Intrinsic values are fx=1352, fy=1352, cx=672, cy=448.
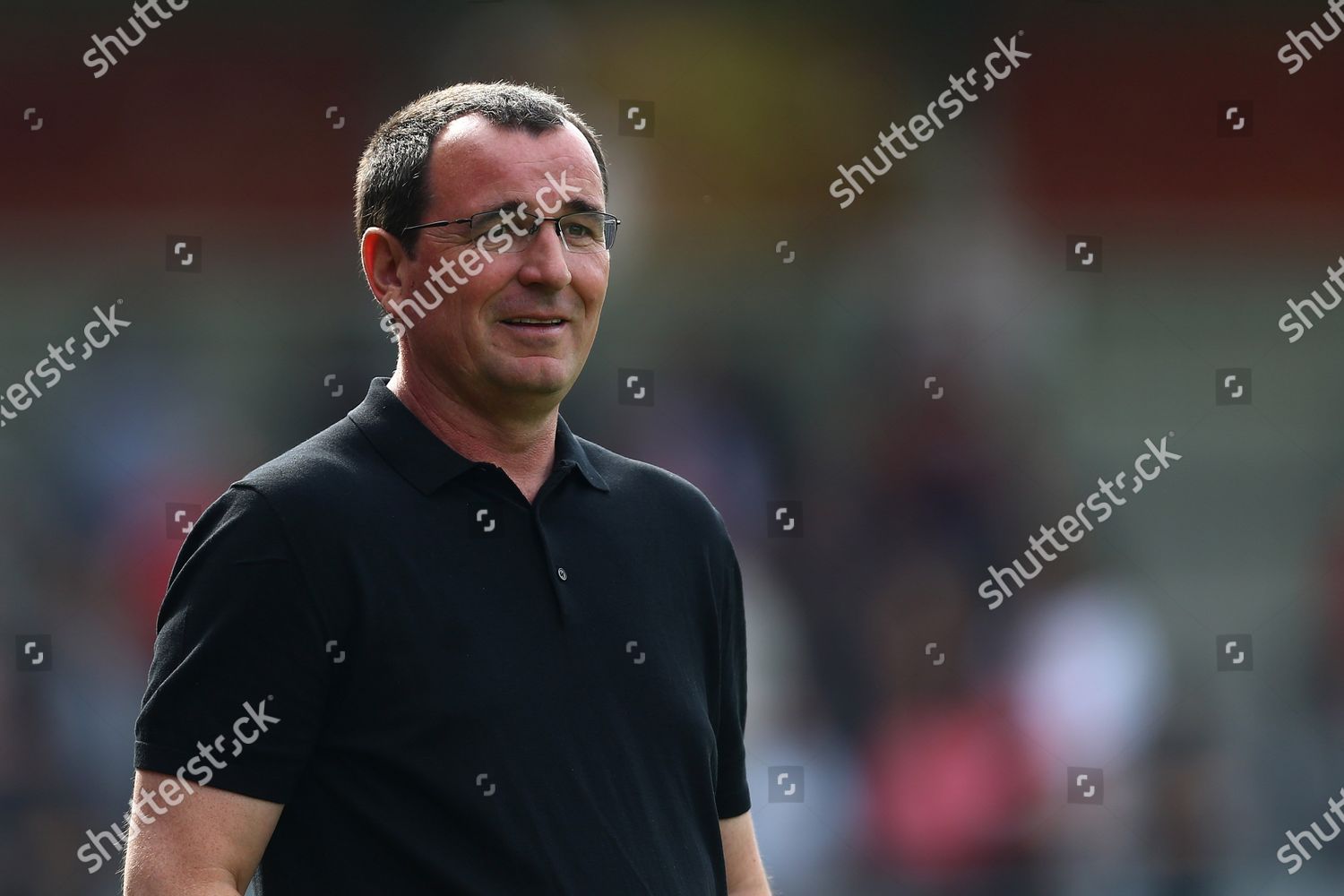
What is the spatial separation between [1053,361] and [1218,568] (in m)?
0.95

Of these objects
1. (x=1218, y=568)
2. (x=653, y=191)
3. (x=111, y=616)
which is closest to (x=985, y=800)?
(x=1218, y=568)

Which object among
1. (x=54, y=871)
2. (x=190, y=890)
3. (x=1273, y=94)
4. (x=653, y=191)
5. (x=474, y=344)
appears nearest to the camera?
(x=190, y=890)

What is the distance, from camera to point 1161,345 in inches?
197

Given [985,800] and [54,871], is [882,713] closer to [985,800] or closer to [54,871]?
[985,800]

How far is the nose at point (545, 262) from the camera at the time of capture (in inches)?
55.0

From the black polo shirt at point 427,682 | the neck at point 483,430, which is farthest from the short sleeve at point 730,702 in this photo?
the neck at point 483,430

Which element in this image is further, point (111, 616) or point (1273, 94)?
point (1273, 94)

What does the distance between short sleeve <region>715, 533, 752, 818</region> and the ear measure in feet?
1.54
